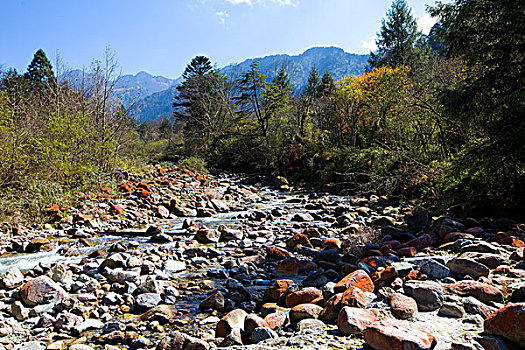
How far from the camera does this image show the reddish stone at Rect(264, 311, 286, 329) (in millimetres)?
2808

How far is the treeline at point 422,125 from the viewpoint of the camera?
17.1 ft

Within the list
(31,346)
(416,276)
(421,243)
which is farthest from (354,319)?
(421,243)

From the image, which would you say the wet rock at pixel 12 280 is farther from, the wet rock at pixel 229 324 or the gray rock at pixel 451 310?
the gray rock at pixel 451 310

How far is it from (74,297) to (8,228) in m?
3.91

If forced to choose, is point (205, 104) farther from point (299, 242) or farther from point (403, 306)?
point (403, 306)

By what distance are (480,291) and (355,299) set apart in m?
1.04

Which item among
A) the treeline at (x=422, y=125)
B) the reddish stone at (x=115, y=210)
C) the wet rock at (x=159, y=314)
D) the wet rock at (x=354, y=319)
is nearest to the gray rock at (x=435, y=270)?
the wet rock at (x=354, y=319)

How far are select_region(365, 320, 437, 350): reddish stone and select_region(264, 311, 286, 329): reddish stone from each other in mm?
940

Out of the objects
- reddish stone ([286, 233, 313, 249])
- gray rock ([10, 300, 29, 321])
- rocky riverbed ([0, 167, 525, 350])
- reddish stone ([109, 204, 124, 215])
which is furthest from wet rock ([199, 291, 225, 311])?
reddish stone ([109, 204, 124, 215])

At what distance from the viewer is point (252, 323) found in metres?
2.76

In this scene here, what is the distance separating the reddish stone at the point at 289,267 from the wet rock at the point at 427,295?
2145 mm

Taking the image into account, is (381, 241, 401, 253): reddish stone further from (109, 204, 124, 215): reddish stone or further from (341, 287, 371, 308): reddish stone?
(109, 204, 124, 215): reddish stone

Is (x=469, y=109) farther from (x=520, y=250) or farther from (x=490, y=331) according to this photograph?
(x=490, y=331)

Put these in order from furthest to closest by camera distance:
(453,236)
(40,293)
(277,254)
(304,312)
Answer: (277,254) < (453,236) < (40,293) < (304,312)
